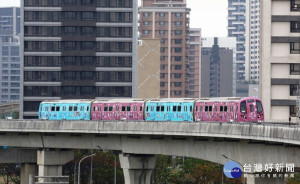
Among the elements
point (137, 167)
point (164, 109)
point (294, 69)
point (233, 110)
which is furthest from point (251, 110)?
point (294, 69)

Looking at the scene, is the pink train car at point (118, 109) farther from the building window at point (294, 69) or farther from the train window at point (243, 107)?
the building window at point (294, 69)

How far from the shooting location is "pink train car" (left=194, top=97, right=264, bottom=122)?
8506 centimetres

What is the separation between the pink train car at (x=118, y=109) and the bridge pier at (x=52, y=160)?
19.4 feet

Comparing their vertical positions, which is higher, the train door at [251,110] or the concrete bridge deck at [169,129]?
the train door at [251,110]

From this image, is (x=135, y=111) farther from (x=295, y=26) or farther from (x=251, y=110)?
(x=295, y=26)

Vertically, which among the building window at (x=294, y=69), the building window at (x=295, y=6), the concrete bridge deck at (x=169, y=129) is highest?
the building window at (x=295, y=6)

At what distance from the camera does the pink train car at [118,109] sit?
3925 inches

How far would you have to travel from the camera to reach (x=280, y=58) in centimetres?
11038

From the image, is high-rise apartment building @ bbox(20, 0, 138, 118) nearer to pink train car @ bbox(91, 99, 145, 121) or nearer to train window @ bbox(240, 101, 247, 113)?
pink train car @ bbox(91, 99, 145, 121)

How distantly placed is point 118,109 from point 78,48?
64897 millimetres

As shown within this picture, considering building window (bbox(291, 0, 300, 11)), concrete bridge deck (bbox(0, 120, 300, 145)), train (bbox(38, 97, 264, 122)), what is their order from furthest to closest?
building window (bbox(291, 0, 300, 11)) → train (bbox(38, 97, 264, 122)) → concrete bridge deck (bbox(0, 120, 300, 145))

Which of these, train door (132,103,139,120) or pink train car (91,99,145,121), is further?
train door (132,103,139,120)

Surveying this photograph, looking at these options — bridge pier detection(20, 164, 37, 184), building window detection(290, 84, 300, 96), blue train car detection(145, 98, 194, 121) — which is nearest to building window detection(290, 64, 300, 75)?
building window detection(290, 84, 300, 96)

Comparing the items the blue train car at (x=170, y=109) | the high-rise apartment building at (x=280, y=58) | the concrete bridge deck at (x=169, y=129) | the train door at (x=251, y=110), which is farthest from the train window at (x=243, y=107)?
the high-rise apartment building at (x=280, y=58)
